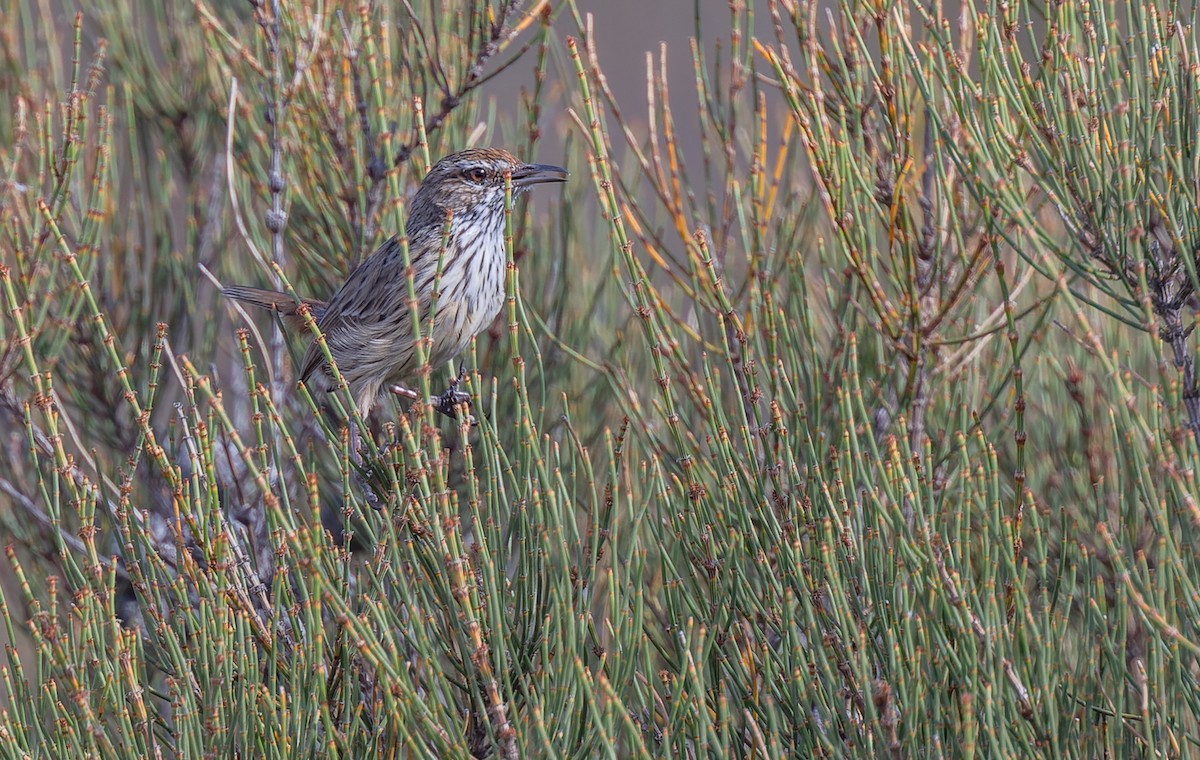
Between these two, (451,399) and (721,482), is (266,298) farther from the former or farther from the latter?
(721,482)

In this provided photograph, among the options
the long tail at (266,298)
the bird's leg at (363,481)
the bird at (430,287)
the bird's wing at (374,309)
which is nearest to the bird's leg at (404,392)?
the bird at (430,287)

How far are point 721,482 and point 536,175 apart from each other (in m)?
1.44

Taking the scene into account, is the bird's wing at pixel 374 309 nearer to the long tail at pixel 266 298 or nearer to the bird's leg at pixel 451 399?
the long tail at pixel 266 298

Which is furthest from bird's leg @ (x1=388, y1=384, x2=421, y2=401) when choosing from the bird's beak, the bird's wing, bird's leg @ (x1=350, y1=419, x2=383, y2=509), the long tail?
the bird's beak

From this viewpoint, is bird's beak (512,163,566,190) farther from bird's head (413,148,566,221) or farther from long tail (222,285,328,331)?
long tail (222,285,328,331)

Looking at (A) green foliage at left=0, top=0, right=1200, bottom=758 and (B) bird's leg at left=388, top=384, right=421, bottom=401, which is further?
(B) bird's leg at left=388, top=384, right=421, bottom=401

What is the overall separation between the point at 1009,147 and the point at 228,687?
214 centimetres

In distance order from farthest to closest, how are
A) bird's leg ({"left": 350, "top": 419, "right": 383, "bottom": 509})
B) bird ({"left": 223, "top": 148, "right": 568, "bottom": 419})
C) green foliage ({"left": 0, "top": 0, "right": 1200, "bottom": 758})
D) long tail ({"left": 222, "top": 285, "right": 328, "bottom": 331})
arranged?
long tail ({"left": 222, "top": 285, "right": 328, "bottom": 331}), bird ({"left": 223, "top": 148, "right": 568, "bottom": 419}), bird's leg ({"left": 350, "top": 419, "right": 383, "bottom": 509}), green foliage ({"left": 0, "top": 0, "right": 1200, "bottom": 758})

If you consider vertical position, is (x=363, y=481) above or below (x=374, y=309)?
below

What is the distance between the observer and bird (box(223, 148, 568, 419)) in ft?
12.2

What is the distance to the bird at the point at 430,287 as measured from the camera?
371 centimetres

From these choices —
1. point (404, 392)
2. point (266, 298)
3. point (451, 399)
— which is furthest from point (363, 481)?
point (266, 298)

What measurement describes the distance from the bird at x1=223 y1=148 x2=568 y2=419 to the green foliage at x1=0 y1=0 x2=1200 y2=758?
203 millimetres

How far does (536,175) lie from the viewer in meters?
3.76
